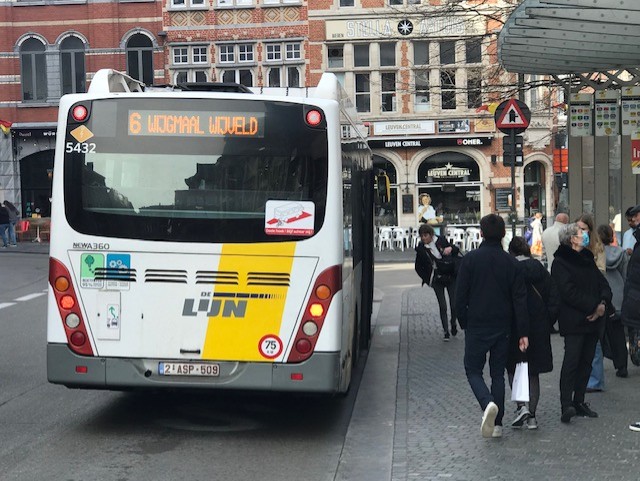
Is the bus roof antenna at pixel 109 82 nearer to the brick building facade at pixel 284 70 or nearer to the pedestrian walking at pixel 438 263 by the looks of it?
the pedestrian walking at pixel 438 263

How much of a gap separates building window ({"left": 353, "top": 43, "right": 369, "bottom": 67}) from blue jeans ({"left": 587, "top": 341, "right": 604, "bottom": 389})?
112 feet

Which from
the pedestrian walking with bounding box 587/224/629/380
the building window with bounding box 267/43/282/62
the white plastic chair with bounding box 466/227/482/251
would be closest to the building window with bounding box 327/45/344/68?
the building window with bounding box 267/43/282/62

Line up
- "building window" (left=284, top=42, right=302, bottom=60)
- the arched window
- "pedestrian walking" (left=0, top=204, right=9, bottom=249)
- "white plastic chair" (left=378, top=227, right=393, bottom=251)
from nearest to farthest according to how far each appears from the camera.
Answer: "pedestrian walking" (left=0, top=204, right=9, bottom=249) → "white plastic chair" (left=378, top=227, right=393, bottom=251) → "building window" (left=284, top=42, right=302, bottom=60) → the arched window

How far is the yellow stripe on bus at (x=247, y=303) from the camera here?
8750 millimetres

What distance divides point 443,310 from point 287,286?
7.29m

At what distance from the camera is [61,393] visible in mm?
11266

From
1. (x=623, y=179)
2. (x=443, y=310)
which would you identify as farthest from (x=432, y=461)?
(x=623, y=179)

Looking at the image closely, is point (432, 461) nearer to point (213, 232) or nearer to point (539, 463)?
point (539, 463)

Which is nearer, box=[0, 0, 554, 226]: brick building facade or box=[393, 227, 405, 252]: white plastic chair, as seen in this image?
box=[393, 227, 405, 252]: white plastic chair

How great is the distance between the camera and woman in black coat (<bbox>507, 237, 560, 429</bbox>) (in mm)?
8945

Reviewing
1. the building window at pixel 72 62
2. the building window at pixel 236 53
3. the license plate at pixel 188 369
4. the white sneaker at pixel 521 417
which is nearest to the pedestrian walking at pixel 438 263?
the white sneaker at pixel 521 417

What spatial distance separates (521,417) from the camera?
29.6ft

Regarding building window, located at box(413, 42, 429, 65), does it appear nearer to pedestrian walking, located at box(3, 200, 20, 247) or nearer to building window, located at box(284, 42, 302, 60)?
building window, located at box(284, 42, 302, 60)

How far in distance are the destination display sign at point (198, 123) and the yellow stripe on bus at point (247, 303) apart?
35.9 inches
